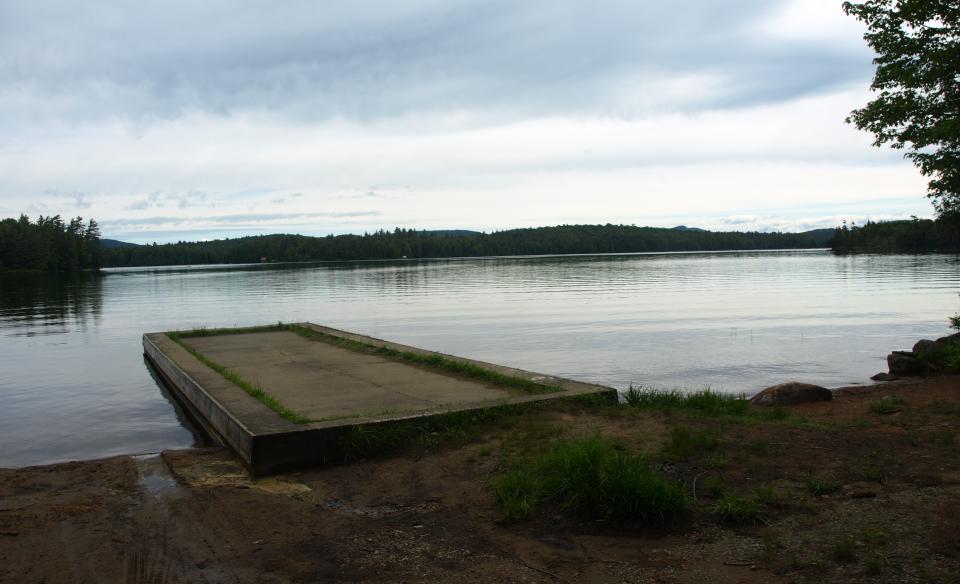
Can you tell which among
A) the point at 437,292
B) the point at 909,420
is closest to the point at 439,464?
the point at 909,420

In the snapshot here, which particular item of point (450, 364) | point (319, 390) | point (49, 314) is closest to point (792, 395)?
point (450, 364)

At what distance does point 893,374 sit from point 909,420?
7119 millimetres

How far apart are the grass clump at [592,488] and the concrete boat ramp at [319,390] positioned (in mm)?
2070

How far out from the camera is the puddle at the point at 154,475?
646 cm

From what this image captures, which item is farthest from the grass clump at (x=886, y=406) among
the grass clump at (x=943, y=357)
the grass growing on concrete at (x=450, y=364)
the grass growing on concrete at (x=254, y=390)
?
the grass growing on concrete at (x=254, y=390)

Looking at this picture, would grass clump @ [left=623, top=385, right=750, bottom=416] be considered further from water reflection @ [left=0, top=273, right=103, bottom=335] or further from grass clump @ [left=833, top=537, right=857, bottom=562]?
water reflection @ [left=0, top=273, right=103, bottom=335]

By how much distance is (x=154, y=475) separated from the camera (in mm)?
6926

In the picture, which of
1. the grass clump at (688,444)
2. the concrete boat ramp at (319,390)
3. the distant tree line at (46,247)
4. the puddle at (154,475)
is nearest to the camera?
the grass clump at (688,444)

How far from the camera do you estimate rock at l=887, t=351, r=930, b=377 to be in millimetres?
13570

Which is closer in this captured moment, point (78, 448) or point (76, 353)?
point (78, 448)

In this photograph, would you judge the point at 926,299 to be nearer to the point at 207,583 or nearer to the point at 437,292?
the point at 437,292

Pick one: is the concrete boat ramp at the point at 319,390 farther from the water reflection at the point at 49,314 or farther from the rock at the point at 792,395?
→ the water reflection at the point at 49,314

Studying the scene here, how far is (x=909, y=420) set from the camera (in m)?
7.49

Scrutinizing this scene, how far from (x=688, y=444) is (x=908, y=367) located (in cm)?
991
